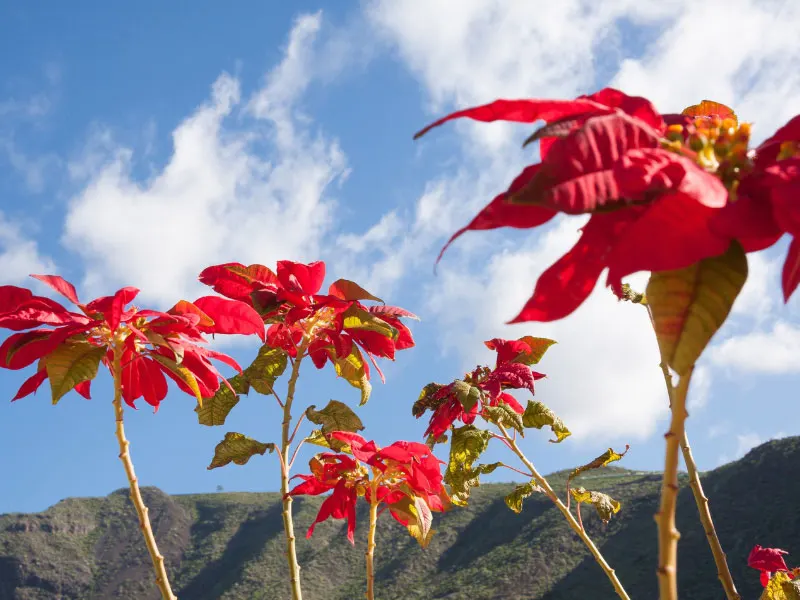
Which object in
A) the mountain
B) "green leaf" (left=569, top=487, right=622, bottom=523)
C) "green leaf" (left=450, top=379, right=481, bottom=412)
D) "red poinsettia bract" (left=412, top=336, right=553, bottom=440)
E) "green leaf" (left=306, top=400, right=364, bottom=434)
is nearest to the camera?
"green leaf" (left=306, top=400, right=364, bottom=434)

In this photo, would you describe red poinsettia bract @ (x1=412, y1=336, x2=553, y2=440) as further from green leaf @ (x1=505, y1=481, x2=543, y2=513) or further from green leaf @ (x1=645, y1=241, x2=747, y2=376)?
green leaf @ (x1=645, y1=241, x2=747, y2=376)

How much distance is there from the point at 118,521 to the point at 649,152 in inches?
1796

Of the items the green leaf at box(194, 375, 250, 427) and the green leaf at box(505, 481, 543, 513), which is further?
the green leaf at box(505, 481, 543, 513)

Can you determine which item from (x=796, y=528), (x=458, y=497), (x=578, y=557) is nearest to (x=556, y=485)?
(x=578, y=557)

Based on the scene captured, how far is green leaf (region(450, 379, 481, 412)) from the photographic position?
73.6 inches

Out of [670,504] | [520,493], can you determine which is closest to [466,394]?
[520,493]

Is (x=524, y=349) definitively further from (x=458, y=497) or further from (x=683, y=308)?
(x=683, y=308)

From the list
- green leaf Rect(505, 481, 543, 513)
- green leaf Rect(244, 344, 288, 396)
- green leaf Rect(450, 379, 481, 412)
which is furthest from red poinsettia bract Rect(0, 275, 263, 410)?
green leaf Rect(505, 481, 543, 513)

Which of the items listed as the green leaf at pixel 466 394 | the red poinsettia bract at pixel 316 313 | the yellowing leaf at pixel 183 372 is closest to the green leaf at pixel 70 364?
the yellowing leaf at pixel 183 372

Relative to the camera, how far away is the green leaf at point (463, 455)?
6.41 feet

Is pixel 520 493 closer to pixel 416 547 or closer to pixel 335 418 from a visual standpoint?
pixel 335 418

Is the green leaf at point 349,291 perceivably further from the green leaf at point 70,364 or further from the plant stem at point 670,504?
the plant stem at point 670,504

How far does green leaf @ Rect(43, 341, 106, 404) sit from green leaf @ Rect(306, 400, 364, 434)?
20.5 inches

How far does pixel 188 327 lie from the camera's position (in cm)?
138
